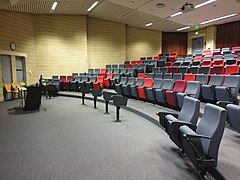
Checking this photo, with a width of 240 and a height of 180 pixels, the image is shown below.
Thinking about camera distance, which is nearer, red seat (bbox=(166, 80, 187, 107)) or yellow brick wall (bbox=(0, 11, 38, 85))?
red seat (bbox=(166, 80, 187, 107))

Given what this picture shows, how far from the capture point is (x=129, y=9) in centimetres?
855

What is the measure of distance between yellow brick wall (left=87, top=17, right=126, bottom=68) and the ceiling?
470 mm

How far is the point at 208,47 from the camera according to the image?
38.1ft

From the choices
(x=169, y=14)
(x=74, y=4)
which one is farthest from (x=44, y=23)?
(x=169, y=14)

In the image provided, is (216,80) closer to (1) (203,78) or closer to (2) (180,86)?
(1) (203,78)

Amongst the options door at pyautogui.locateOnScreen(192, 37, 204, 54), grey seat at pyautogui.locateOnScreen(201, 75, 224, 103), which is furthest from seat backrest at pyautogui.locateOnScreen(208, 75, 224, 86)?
door at pyautogui.locateOnScreen(192, 37, 204, 54)

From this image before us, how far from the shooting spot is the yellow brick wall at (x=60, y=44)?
8.81 m

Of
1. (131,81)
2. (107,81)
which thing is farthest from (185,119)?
(107,81)

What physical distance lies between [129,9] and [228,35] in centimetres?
612

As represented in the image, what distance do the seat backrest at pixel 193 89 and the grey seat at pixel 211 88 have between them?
1.12 feet

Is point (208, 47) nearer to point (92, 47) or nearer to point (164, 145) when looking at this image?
point (92, 47)

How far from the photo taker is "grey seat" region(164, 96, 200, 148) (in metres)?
2.06

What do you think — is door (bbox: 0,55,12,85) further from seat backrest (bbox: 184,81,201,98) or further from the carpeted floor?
seat backrest (bbox: 184,81,201,98)

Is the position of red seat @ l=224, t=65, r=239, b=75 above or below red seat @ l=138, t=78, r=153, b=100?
above
